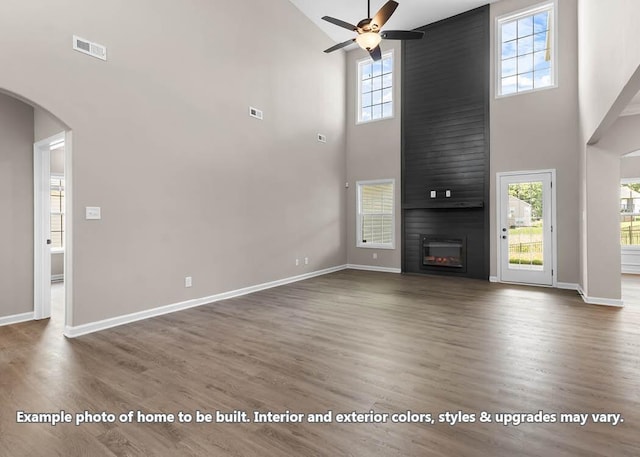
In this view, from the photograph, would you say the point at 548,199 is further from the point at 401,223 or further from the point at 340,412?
the point at 340,412

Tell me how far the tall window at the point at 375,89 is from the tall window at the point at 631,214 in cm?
558

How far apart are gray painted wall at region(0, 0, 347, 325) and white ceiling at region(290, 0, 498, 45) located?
36 cm

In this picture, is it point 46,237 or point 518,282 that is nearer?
point 46,237

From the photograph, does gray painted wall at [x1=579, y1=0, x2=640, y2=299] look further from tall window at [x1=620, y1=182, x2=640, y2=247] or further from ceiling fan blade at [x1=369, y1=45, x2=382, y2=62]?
tall window at [x1=620, y1=182, x2=640, y2=247]

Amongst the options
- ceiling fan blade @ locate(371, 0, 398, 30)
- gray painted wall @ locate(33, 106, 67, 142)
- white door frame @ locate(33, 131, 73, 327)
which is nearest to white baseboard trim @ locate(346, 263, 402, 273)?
ceiling fan blade @ locate(371, 0, 398, 30)

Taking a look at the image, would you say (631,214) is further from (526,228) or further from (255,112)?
(255,112)

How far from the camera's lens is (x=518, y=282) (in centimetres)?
625

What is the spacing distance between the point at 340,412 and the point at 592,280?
15.1 feet

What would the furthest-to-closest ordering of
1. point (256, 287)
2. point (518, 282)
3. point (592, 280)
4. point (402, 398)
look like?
point (518, 282)
point (256, 287)
point (592, 280)
point (402, 398)

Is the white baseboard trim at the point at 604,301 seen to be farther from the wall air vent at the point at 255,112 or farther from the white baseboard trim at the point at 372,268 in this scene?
the wall air vent at the point at 255,112

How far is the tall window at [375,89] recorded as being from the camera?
7.84 metres

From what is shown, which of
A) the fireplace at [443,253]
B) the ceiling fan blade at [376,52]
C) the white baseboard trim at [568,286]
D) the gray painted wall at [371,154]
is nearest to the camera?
the ceiling fan blade at [376,52]

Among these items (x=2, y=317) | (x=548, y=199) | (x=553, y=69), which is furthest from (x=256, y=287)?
(x=553, y=69)

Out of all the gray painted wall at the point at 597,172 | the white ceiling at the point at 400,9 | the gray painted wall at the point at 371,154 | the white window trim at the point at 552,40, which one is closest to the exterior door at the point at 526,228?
the gray painted wall at the point at 597,172
